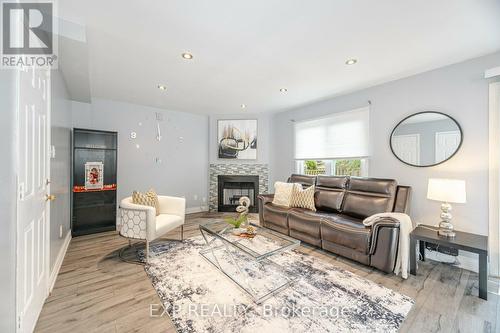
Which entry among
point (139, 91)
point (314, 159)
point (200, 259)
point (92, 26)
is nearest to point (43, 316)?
point (200, 259)

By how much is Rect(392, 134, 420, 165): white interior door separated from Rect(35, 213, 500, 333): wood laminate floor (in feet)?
4.64

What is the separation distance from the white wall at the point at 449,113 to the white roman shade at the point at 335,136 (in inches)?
6.1

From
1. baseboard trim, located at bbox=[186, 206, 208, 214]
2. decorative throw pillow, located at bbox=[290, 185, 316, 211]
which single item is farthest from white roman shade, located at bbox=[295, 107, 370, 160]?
baseboard trim, located at bbox=[186, 206, 208, 214]

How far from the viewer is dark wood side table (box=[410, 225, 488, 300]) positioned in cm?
195

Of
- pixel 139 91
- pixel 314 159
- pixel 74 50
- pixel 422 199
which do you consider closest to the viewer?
pixel 74 50

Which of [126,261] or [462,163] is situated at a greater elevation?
[462,163]

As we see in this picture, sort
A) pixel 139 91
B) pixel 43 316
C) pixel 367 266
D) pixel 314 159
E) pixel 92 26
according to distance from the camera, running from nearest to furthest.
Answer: pixel 43 316
pixel 92 26
pixel 367 266
pixel 139 91
pixel 314 159

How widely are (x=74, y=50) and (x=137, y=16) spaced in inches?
41.8

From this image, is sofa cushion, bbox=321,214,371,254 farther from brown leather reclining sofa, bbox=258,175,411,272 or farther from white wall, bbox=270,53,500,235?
white wall, bbox=270,53,500,235

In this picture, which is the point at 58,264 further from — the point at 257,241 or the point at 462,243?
the point at 462,243

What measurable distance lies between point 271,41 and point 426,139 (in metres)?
2.53

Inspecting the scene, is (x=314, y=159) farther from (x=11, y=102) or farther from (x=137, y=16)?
(x=11, y=102)

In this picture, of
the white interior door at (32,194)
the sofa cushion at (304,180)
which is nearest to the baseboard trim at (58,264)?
the white interior door at (32,194)

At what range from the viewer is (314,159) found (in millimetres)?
4348
